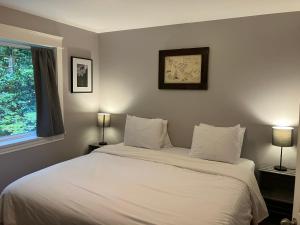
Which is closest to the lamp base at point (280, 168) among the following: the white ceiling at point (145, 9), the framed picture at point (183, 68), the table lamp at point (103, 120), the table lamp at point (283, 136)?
the table lamp at point (283, 136)

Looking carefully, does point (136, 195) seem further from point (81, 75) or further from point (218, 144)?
point (81, 75)

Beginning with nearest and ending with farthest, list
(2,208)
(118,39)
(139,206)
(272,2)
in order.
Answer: (139,206) → (2,208) → (272,2) → (118,39)

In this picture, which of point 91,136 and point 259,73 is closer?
point 259,73

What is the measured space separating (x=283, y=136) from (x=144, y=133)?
1598 millimetres

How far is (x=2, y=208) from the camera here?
79.5 inches

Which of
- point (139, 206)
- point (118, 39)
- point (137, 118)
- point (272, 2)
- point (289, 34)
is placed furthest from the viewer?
point (118, 39)

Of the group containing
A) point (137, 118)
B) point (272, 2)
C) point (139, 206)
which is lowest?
point (139, 206)

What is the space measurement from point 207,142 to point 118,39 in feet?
6.72

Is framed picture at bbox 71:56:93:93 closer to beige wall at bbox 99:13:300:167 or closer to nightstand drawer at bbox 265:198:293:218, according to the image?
beige wall at bbox 99:13:300:167

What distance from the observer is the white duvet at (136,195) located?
5.36 feet

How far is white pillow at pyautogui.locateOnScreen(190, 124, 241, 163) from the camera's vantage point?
265cm

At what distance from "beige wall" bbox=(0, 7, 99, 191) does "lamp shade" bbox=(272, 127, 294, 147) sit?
2559 millimetres

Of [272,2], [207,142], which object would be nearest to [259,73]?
[272,2]

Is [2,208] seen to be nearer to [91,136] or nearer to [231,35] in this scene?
[91,136]
